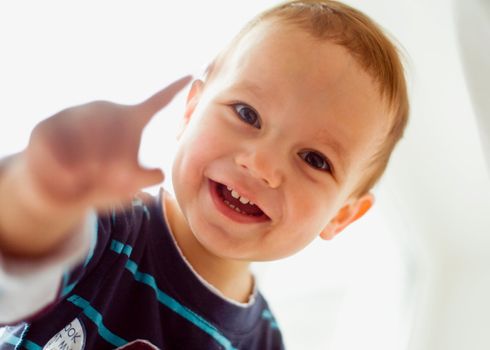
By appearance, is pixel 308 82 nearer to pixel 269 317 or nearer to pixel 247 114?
pixel 247 114

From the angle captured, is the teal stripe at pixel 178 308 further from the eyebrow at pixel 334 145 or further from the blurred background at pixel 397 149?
the eyebrow at pixel 334 145

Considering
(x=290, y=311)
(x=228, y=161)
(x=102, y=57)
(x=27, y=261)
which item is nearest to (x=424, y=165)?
(x=290, y=311)

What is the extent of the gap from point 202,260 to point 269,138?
19 centimetres

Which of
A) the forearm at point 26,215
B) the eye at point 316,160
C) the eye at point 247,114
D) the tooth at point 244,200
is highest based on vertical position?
the eye at point 247,114

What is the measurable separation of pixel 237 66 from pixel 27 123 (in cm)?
23

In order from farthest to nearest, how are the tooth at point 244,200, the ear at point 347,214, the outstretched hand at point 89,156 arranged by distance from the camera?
the ear at point 347,214 < the tooth at point 244,200 < the outstretched hand at point 89,156

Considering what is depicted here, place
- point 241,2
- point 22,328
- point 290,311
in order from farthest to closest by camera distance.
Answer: point 290,311 → point 241,2 → point 22,328

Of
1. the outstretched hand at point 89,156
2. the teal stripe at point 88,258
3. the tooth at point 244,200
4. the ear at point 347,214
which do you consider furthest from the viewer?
the ear at point 347,214

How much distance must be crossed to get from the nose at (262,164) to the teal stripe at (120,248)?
0.15 meters

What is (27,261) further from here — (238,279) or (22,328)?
(238,279)

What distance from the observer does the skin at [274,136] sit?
59cm

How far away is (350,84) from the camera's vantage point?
2.02ft

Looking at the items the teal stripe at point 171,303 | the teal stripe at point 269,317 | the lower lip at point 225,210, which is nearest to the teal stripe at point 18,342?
the teal stripe at point 171,303

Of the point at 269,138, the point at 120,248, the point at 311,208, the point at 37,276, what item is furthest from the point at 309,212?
the point at 37,276
